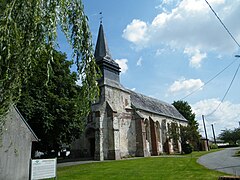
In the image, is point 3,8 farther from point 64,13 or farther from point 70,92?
point 70,92

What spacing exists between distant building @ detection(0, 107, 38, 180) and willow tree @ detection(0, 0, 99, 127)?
5.81 meters

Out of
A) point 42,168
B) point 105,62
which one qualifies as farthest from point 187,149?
point 42,168

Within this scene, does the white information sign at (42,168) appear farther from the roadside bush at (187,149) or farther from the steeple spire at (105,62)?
the roadside bush at (187,149)

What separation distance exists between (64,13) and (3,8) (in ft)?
3.65

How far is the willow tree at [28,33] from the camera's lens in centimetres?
377

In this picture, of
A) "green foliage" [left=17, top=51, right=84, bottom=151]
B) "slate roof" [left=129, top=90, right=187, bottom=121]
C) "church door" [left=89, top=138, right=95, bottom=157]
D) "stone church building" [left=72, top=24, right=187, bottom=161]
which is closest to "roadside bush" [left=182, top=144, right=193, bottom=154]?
"stone church building" [left=72, top=24, right=187, bottom=161]

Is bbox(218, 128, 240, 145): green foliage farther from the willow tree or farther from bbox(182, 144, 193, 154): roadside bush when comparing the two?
the willow tree

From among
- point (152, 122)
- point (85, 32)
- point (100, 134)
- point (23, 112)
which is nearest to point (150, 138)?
point (152, 122)

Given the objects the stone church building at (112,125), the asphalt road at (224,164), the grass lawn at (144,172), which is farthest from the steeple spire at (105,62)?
the asphalt road at (224,164)

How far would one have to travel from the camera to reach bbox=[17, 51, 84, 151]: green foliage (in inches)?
636

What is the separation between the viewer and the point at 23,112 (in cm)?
1518

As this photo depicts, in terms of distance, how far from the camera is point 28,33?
404 centimetres

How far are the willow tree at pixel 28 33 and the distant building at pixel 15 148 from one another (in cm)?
581

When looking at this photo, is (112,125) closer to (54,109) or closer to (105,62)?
(105,62)
